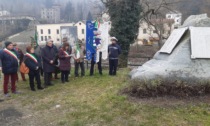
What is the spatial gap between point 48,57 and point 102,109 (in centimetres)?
372

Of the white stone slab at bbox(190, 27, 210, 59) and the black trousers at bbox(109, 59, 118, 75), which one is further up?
the white stone slab at bbox(190, 27, 210, 59)

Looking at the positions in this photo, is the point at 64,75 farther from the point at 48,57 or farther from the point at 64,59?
the point at 48,57

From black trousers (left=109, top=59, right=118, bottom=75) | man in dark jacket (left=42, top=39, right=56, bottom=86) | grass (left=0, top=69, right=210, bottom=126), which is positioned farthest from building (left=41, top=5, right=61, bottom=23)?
grass (left=0, top=69, right=210, bottom=126)

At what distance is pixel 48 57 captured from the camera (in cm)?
922

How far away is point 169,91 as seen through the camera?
21.9ft

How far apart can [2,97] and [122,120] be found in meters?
4.64

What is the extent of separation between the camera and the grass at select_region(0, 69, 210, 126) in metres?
5.57

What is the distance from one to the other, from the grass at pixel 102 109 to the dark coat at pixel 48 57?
1.26m

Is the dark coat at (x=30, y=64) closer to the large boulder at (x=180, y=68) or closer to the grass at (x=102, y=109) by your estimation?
the grass at (x=102, y=109)

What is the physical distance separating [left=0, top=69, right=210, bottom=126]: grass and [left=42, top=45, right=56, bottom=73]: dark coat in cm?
126

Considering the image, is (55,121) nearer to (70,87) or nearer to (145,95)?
(145,95)

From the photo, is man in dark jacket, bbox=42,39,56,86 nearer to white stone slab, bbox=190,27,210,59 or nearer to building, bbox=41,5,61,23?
white stone slab, bbox=190,27,210,59

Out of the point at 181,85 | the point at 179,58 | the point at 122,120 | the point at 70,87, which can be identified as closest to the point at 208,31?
the point at 179,58

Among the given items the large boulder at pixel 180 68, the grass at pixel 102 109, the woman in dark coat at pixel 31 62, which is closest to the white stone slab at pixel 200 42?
the large boulder at pixel 180 68
